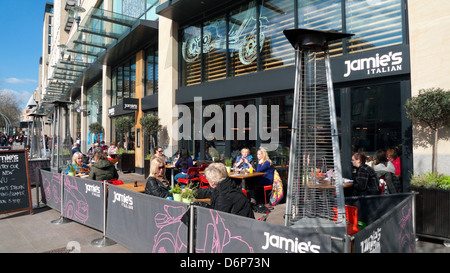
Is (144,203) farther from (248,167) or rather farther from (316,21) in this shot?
(316,21)

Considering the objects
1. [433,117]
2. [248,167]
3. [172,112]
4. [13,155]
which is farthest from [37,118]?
[433,117]

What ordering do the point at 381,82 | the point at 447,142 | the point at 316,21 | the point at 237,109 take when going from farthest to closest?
the point at 237,109
the point at 316,21
the point at 381,82
the point at 447,142

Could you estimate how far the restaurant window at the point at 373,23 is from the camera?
6316 millimetres

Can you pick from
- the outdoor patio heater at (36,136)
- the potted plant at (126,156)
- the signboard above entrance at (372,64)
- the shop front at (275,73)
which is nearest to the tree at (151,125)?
the shop front at (275,73)

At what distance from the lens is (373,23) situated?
668 centimetres

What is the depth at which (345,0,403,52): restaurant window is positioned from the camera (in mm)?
6316

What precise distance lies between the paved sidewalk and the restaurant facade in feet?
6.89

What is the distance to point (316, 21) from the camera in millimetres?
7742

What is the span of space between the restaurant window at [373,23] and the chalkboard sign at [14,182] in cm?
844

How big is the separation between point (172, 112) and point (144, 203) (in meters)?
8.45

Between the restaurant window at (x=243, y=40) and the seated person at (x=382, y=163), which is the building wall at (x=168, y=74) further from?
the seated person at (x=382, y=163)

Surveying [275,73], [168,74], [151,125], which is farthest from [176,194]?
[168,74]

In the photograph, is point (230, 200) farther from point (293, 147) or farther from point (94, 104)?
point (94, 104)
